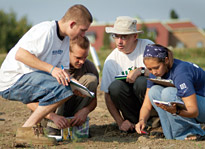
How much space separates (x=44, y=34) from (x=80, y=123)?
1.11 metres

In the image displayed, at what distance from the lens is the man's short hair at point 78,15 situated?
9.50 feet

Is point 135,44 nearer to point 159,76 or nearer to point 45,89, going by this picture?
point 159,76

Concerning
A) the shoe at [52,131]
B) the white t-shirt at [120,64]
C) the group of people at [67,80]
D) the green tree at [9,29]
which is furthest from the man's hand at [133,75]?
the green tree at [9,29]

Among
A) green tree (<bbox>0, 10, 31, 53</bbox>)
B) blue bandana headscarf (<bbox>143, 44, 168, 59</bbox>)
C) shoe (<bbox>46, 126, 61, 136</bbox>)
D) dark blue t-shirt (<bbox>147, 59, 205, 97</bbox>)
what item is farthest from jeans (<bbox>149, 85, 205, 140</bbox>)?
green tree (<bbox>0, 10, 31, 53</bbox>)

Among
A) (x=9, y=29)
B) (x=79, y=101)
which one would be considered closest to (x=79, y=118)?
(x=79, y=101)

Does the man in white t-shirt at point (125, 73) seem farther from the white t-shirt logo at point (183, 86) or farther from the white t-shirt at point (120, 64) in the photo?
the white t-shirt logo at point (183, 86)

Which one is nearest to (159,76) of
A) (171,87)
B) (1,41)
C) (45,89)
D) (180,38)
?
(171,87)

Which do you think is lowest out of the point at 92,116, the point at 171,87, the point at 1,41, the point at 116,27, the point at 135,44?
the point at 1,41

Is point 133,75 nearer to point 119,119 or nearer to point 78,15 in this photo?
point 119,119

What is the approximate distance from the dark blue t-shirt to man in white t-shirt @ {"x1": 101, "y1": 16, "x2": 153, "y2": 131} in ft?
2.10

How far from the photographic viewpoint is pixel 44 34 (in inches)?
111

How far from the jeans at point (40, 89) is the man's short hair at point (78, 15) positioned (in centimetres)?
62

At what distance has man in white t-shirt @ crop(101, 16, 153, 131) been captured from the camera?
11.8 ft

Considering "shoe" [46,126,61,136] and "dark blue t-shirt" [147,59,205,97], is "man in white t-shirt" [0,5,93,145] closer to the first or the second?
"shoe" [46,126,61,136]
